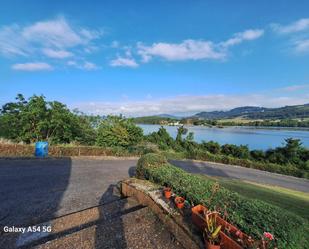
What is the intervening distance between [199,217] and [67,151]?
10831 mm

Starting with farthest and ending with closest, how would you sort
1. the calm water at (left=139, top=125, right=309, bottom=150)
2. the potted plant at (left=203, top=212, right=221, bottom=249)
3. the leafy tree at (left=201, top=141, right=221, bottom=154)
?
the calm water at (left=139, top=125, right=309, bottom=150) < the leafy tree at (left=201, top=141, right=221, bottom=154) < the potted plant at (left=203, top=212, right=221, bottom=249)

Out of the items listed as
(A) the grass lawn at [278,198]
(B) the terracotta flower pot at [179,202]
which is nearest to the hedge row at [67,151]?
(A) the grass lawn at [278,198]

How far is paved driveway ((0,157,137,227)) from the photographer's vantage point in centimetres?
375

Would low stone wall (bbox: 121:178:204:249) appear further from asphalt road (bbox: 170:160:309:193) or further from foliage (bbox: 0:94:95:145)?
foliage (bbox: 0:94:95:145)

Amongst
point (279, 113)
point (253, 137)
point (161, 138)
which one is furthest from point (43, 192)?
point (279, 113)

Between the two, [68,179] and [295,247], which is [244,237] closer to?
[295,247]

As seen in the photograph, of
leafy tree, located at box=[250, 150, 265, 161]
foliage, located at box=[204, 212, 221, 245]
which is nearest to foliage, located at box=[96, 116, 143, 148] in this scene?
leafy tree, located at box=[250, 150, 265, 161]

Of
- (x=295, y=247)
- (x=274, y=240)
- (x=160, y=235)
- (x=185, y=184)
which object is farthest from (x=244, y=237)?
(x=185, y=184)

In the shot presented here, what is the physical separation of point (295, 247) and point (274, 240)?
0.18 meters

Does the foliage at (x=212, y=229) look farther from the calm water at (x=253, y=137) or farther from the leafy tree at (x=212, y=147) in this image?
the leafy tree at (x=212, y=147)

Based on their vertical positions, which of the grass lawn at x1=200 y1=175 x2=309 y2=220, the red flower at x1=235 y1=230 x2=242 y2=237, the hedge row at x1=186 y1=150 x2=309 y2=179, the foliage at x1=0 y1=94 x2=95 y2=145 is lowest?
the hedge row at x1=186 y1=150 x2=309 y2=179

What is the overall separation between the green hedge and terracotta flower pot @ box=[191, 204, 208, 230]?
0.41 ft

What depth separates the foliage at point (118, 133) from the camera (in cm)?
1641

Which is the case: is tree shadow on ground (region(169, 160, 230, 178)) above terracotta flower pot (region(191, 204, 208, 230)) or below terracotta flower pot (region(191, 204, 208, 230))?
below
